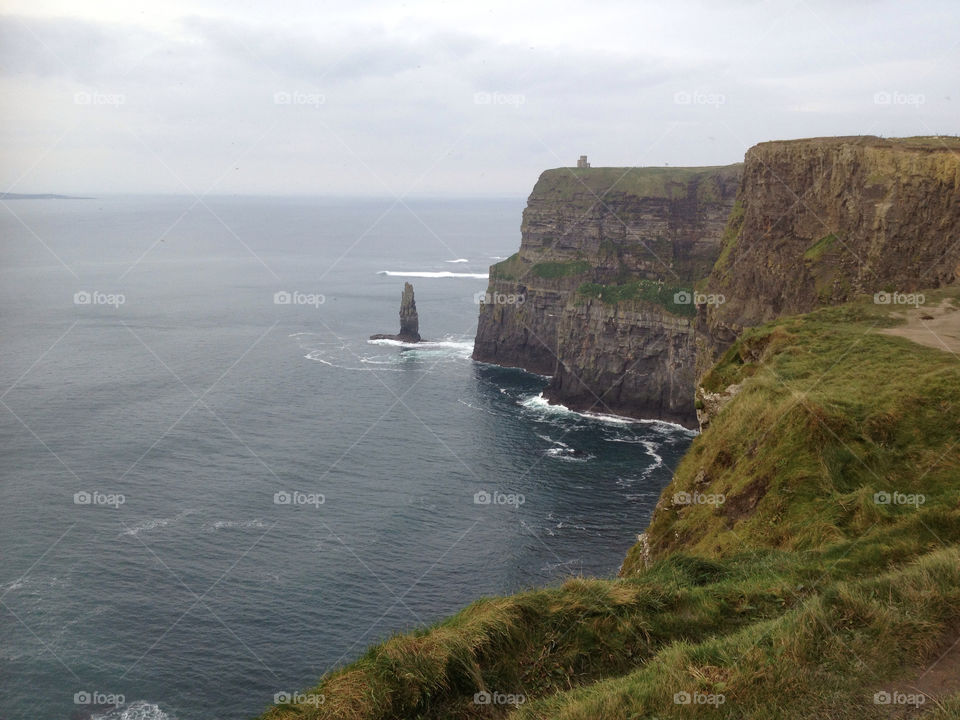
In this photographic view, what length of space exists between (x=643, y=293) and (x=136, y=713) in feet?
263

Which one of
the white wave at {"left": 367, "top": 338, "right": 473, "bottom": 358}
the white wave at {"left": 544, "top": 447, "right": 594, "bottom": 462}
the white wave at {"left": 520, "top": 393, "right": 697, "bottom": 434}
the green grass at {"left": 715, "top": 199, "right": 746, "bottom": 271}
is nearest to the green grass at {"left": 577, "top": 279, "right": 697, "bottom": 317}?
the white wave at {"left": 520, "top": 393, "right": 697, "bottom": 434}

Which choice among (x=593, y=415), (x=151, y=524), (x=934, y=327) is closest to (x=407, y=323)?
(x=593, y=415)

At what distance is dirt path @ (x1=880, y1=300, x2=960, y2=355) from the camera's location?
3328cm

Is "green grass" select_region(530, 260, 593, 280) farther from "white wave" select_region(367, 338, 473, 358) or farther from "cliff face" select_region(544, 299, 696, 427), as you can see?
"white wave" select_region(367, 338, 473, 358)

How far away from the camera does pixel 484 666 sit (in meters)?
14.1

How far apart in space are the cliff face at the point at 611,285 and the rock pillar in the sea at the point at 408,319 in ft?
40.8

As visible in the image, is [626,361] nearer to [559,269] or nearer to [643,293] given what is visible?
[643,293]

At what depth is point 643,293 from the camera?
103750 millimetres

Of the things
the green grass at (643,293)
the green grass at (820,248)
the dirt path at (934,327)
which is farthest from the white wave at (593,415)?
the dirt path at (934,327)

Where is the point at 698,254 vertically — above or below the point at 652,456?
above

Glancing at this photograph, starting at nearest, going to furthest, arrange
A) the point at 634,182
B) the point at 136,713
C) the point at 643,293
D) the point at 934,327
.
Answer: the point at 136,713, the point at 934,327, the point at 643,293, the point at 634,182

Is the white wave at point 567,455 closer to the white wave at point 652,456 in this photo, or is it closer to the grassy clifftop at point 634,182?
the white wave at point 652,456

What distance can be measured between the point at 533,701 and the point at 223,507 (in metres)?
48.8

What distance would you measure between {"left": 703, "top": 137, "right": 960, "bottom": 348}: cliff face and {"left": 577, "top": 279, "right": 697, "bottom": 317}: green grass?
2758 centimetres
